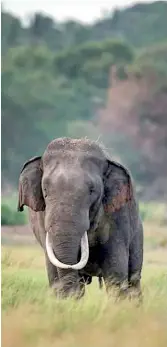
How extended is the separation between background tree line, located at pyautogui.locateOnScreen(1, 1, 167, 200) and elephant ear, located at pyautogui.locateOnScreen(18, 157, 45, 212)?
11.6 metres

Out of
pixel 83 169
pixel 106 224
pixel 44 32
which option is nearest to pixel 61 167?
pixel 83 169

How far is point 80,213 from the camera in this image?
4074mm

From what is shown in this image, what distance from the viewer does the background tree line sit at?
18406 millimetres

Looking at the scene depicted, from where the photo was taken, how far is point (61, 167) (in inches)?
163

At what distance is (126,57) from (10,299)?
19.1 metres

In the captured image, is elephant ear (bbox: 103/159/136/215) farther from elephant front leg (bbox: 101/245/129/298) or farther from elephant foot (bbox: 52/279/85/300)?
elephant foot (bbox: 52/279/85/300)

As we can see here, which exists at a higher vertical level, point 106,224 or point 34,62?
point 34,62

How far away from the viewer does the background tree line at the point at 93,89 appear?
18.4 meters

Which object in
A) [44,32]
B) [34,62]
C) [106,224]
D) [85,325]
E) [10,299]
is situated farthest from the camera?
[44,32]

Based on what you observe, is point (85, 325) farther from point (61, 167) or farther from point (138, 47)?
point (138, 47)

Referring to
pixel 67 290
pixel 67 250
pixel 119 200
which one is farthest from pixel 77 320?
pixel 119 200

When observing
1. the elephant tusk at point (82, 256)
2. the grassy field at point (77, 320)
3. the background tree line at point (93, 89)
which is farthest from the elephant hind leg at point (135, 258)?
the background tree line at point (93, 89)

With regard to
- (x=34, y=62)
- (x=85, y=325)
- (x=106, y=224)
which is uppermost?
(x=34, y=62)

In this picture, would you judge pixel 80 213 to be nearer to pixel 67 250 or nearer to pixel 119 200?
pixel 67 250
